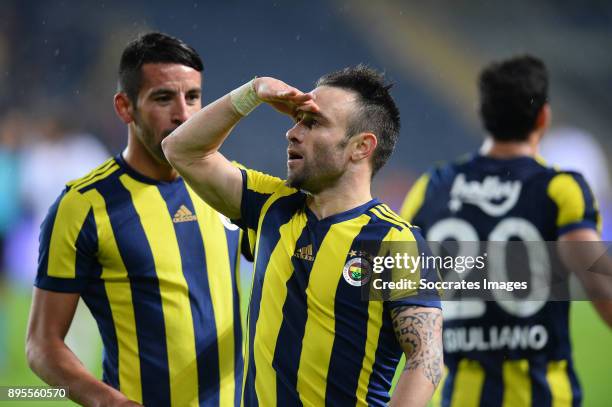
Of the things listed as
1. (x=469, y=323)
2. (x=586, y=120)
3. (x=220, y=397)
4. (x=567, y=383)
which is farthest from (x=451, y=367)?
(x=586, y=120)

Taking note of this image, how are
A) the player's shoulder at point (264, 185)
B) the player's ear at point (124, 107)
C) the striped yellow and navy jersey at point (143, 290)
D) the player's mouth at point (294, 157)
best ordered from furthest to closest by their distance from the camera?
1. the player's ear at point (124, 107)
2. the striped yellow and navy jersey at point (143, 290)
3. the player's shoulder at point (264, 185)
4. the player's mouth at point (294, 157)

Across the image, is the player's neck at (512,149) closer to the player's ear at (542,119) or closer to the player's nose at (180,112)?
the player's ear at (542,119)

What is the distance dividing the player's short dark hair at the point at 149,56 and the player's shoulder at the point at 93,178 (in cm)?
25

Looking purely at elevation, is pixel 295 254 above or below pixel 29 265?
below

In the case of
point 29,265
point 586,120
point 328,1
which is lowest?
point 29,265

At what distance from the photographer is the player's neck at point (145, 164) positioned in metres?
3.21

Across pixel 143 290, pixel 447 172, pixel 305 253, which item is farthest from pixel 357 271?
pixel 447 172

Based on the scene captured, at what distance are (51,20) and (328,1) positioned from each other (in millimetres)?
3913

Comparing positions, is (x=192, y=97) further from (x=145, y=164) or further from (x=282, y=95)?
(x=282, y=95)

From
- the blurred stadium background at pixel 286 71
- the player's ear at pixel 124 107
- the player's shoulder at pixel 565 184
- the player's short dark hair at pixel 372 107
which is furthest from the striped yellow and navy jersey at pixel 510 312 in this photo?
the blurred stadium background at pixel 286 71

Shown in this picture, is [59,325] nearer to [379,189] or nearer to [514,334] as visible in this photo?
[514,334]

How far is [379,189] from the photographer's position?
478 inches

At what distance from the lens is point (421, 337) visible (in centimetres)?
245

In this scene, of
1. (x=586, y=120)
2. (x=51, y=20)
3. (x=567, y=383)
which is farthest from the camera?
(x=586, y=120)
